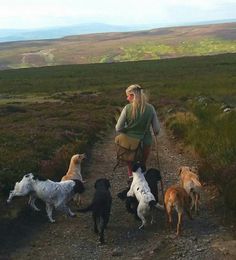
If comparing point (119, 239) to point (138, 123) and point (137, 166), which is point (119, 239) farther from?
point (138, 123)

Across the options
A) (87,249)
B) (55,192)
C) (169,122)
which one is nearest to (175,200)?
(87,249)

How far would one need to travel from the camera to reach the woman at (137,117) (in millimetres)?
9188

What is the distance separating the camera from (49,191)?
896cm

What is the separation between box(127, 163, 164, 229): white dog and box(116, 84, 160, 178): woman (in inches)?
33.4

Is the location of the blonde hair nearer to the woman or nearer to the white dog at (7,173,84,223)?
the woman

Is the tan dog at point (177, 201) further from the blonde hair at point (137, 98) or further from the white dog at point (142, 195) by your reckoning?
the blonde hair at point (137, 98)

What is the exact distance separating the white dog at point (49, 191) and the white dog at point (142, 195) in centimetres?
114

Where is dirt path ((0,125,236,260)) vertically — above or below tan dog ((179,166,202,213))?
below

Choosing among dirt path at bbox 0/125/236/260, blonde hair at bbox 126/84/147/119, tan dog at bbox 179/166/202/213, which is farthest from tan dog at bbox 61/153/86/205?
tan dog at bbox 179/166/202/213

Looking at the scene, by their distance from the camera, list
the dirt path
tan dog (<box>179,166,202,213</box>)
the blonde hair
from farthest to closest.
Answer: the blonde hair → tan dog (<box>179,166,202,213</box>) → the dirt path

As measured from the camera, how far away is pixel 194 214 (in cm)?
900

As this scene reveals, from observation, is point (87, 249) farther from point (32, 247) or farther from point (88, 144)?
point (88, 144)

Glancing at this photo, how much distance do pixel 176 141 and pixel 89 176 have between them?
568 cm

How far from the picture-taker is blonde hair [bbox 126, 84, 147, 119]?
911cm
